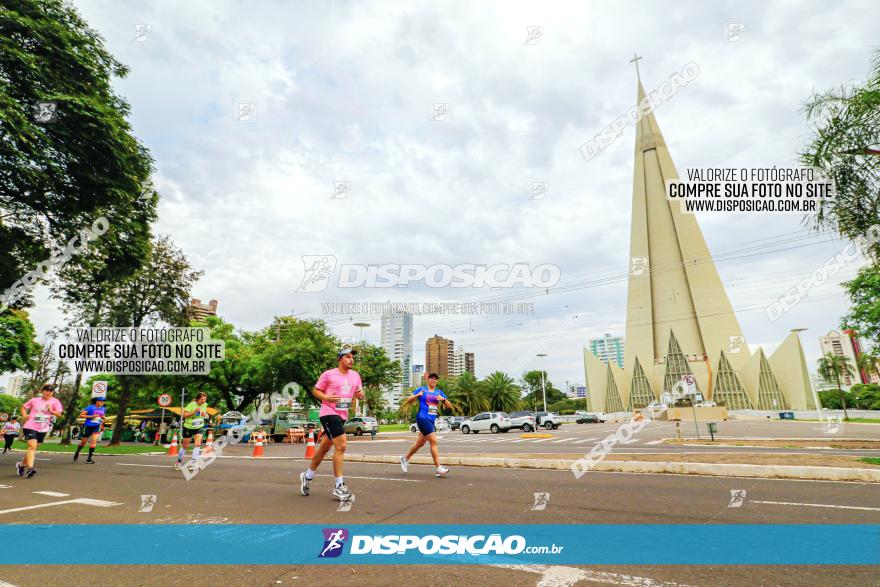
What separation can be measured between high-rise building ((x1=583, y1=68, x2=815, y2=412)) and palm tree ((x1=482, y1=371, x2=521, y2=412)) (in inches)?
864

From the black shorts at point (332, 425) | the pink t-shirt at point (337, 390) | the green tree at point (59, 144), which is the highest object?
the green tree at point (59, 144)

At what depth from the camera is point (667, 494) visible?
6145 mm

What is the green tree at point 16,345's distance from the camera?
25.8 meters

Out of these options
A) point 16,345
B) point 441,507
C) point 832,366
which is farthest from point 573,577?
point 832,366

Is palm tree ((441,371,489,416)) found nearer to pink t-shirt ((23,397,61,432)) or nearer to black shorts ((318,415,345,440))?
pink t-shirt ((23,397,61,432))

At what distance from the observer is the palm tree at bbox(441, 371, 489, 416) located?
7175 cm

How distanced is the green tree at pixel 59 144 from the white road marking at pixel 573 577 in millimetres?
12770

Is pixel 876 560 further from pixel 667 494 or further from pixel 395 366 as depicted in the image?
pixel 395 366

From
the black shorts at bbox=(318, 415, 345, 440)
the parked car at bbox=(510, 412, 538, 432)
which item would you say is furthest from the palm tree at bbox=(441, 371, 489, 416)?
the black shorts at bbox=(318, 415, 345, 440)

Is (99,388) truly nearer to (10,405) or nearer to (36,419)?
(36,419)

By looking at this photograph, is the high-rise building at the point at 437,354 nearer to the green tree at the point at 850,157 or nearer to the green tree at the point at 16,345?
the green tree at the point at 16,345

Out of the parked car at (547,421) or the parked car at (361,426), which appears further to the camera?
the parked car at (547,421)

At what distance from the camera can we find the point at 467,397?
238ft

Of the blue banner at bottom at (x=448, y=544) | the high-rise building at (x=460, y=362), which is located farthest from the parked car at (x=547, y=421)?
the high-rise building at (x=460, y=362)
